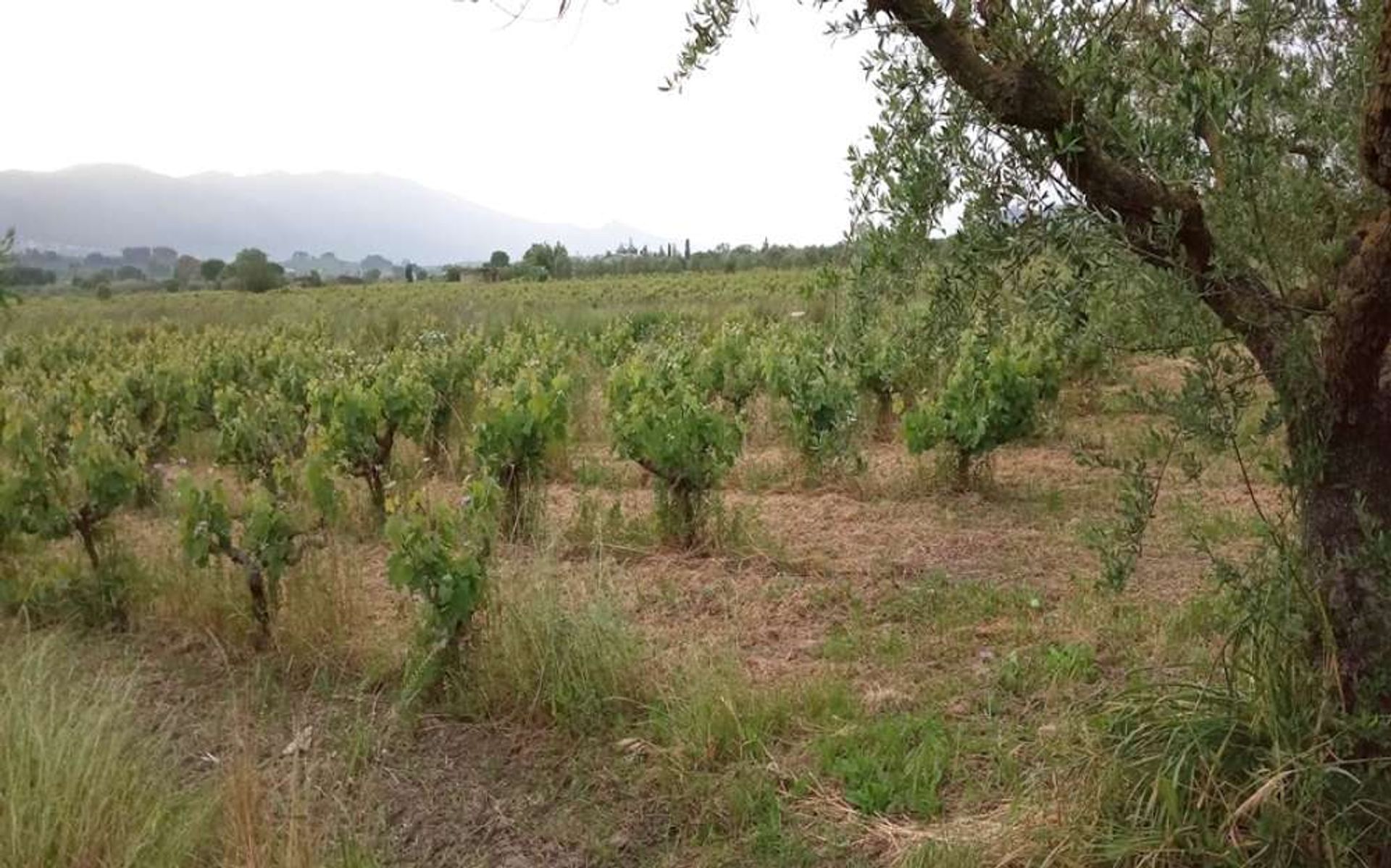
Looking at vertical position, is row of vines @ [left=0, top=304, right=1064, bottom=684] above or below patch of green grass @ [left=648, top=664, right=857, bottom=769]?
above

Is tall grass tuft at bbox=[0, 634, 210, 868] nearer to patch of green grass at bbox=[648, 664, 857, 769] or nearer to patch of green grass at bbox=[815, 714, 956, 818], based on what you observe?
patch of green grass at bbox=[648, 664, 857, 769]

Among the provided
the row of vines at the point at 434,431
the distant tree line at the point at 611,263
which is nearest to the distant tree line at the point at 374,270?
the distant tree line at the point at 611,263

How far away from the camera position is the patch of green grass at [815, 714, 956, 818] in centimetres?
329

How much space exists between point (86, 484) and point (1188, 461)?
17.6 ft

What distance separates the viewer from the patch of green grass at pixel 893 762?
329cm

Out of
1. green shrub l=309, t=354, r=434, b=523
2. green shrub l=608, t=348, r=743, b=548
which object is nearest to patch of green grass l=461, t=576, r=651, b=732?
green shrub l=608, t=348, r=743, b=548

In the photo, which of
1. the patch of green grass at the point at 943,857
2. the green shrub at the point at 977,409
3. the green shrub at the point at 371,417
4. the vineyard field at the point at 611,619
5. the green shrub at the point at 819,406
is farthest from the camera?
the green shrub at the point at 819,406

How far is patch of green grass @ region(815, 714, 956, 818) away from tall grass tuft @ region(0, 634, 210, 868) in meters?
1.98

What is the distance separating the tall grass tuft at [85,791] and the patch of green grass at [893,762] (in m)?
1.98

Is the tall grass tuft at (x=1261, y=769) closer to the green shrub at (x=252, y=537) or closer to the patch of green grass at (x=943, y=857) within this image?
the patch of green grass at (x=943, y=857)

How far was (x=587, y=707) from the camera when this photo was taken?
3.90m

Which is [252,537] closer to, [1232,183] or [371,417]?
[371,417]

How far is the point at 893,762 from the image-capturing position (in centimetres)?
349

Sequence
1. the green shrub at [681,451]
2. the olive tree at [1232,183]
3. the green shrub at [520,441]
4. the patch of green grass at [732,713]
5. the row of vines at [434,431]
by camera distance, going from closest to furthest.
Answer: the olive tree at [1232,183] → the patch of green grass at [732,713] → the row of vines at [434,431] → the green shrub at [681,451] → the green shrub at [520,441]
